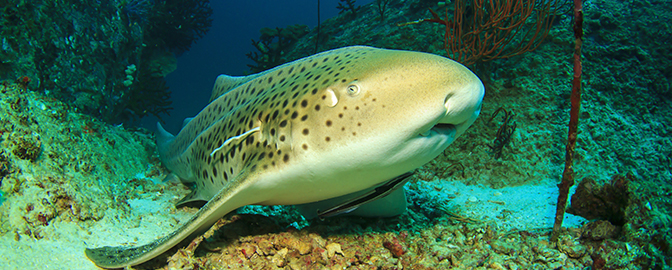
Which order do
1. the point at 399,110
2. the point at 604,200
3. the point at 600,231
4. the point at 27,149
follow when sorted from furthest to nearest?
the point at 27,149 → the point at 604,200 → the point at 600,231 → the point at 399,110

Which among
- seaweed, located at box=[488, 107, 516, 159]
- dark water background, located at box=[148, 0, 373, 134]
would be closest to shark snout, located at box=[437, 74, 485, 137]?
seaweed, located at box=[488, 107, 516, 159]

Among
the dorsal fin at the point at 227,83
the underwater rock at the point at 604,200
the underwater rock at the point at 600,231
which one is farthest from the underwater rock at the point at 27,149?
the underwater rock at the point at 604,200

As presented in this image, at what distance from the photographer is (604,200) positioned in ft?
7.89

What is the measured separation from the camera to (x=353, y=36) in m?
9.16

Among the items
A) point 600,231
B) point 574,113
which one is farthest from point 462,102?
point 600,231

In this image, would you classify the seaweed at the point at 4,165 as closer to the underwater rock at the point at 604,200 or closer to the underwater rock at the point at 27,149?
the underwater rock at the point at 27,149

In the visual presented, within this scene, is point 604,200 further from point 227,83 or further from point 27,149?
point 27,149

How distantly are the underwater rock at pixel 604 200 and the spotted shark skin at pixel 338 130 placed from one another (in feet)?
4.67

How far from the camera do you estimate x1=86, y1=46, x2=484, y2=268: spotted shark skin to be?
→ 166 cm

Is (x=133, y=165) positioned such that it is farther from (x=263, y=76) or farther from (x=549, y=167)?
(x=549, y=167)

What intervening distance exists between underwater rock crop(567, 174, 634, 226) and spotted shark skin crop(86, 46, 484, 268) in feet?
4.67

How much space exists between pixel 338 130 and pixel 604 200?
2.35 m

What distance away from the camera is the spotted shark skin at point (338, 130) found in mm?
1656

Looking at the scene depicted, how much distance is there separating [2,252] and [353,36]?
865 cm
